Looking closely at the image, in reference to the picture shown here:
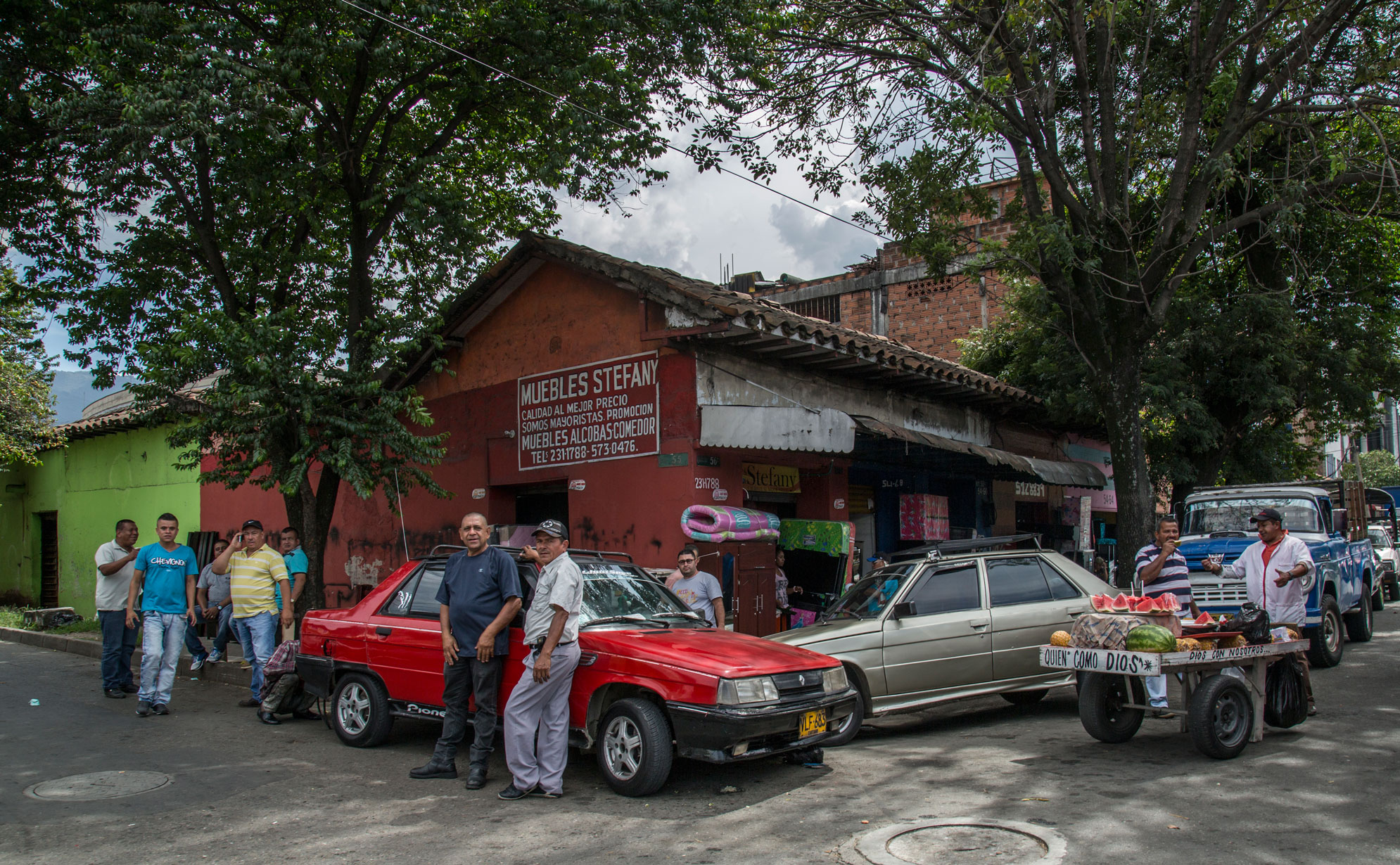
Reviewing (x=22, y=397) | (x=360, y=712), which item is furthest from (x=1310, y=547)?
(x=22, y=397)

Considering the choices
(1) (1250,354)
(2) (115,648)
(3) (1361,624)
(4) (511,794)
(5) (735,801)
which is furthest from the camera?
(1) (1250,354)

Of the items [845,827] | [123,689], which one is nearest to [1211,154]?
[845,827]

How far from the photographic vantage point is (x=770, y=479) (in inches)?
471

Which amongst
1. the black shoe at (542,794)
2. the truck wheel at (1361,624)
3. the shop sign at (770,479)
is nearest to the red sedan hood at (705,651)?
the black shoe at (542,794)

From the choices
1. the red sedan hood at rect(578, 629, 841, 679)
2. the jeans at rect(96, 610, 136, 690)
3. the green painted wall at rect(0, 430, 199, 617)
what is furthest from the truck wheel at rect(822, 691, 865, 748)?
the green painted wall at rect(0, 430, 199, 617)

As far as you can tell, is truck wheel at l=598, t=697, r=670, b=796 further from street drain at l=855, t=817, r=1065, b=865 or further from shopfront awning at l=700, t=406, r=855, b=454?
shopfront awning at l=700, t=406, r=855, b=454

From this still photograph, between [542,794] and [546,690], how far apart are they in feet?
2.03

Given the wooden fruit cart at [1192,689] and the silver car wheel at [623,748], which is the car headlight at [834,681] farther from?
the wooden fruit cart at [1192,689]

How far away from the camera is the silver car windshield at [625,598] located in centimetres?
661

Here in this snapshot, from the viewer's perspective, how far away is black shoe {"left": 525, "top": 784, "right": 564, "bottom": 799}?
567cm

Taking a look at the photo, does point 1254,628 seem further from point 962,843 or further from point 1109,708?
point 962,843

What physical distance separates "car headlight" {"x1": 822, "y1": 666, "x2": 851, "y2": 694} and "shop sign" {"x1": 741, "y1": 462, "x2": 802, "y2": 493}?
17.0 feet

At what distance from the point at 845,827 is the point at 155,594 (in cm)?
688

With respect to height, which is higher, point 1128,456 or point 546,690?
point 1128,456
